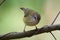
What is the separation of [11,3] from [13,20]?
2.9 inches

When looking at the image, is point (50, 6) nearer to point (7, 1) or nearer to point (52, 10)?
point (52, 10)

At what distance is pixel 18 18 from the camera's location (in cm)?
62

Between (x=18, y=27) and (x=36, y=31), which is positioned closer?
(x=36, y=31)

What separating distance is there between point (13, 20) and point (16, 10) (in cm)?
5

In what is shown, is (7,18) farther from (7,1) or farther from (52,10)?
(52,10)

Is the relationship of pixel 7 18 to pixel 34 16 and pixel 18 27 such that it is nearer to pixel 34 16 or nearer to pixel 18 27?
pixel 18 27

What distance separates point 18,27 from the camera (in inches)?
24.5

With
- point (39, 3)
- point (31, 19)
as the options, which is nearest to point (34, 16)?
point (31, 19)

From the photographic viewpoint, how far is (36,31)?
518mm

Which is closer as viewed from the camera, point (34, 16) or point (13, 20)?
point (34, 16)

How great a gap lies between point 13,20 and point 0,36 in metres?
0.13

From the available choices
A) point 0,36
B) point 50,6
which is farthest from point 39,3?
point 0,36

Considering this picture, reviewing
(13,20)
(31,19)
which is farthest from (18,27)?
(31,19)

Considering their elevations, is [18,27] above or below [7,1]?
below
